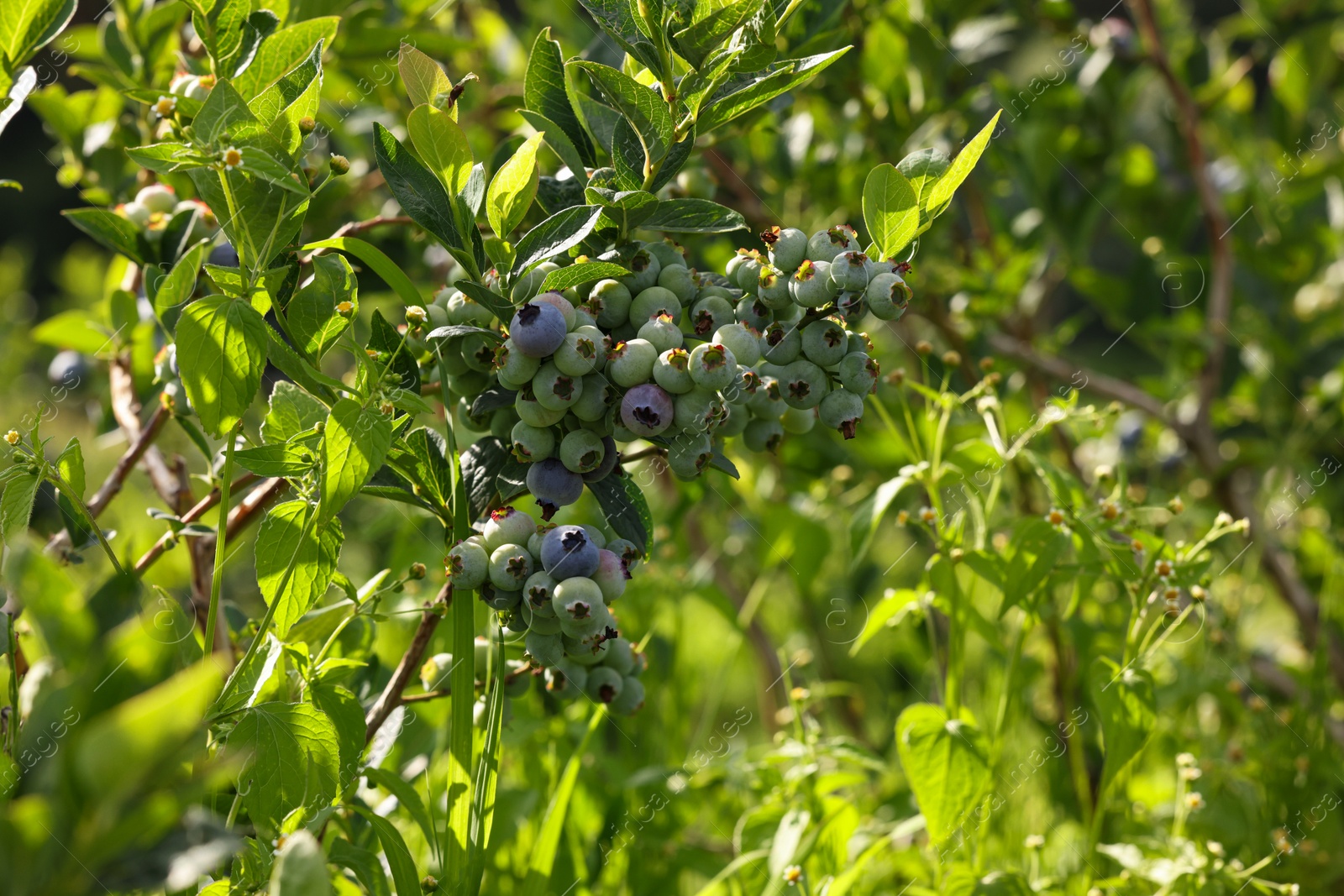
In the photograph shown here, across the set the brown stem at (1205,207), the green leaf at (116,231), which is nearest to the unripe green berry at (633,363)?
the green leaf at (116,231)

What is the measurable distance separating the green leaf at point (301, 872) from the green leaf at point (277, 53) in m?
0.45

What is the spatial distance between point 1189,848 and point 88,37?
4.34 feet

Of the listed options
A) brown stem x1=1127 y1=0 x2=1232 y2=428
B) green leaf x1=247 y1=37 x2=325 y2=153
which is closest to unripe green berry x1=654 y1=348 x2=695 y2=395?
green leaf x1=247 y1=37 x2=325 y2=153

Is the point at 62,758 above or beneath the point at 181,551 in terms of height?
above

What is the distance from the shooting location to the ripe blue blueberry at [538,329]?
18.8 inches

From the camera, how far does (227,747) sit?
510mm

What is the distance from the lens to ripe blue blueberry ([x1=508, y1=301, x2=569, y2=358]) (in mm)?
478

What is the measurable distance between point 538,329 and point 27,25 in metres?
0.41

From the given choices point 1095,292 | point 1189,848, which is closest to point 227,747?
point 1189,848

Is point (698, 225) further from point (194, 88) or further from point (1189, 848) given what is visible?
point (1189, 848)

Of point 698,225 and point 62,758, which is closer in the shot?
point 62,758

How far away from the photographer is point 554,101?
1.95ft

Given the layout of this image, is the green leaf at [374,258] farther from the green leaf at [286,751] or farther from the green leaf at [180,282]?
the green leaf at [286,751]

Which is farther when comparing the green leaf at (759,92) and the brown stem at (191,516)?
the brown stem at (191,516)
